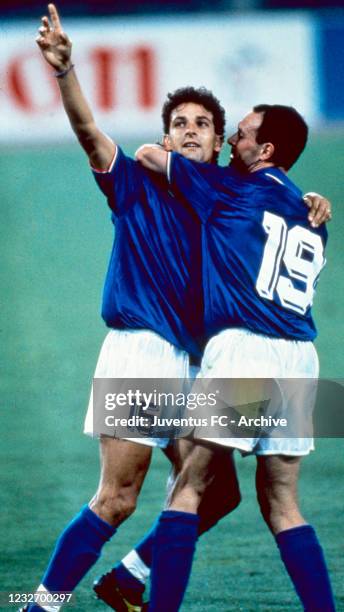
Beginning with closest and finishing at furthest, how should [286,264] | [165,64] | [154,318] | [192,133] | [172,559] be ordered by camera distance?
[172,559], [286,264], [154,318], [192,133], [165,64]

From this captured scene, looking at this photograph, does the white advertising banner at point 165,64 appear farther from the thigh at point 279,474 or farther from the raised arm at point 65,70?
the thigh at point 279,474

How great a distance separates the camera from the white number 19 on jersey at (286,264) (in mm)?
3781

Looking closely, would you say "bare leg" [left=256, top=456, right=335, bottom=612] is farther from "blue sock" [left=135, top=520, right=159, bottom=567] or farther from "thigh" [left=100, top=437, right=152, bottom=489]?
"blue sock" [left=135, top=520, right=159, bottom=567]

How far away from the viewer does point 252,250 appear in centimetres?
379

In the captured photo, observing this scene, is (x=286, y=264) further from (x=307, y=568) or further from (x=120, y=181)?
(x=307, y=568)

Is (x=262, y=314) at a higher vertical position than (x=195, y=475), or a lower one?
higher

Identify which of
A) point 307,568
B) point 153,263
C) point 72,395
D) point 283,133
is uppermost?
point 283,133

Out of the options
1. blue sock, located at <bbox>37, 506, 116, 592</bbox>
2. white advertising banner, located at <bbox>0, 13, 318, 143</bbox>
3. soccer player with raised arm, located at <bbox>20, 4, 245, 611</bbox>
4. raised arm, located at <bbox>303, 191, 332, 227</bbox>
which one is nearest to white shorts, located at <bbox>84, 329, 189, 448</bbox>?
soccer player with raised arm, located at <bbox>20, 4, 245, 611</bbox>

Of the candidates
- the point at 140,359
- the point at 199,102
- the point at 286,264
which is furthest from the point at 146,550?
the point at 199,102

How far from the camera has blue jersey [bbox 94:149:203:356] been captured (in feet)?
12.9

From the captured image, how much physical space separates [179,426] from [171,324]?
34 cm

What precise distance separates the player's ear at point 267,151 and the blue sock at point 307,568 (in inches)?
47.4

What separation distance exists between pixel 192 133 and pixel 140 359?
832mm

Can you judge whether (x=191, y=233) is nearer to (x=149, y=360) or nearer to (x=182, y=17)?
(x=149, y=360)
